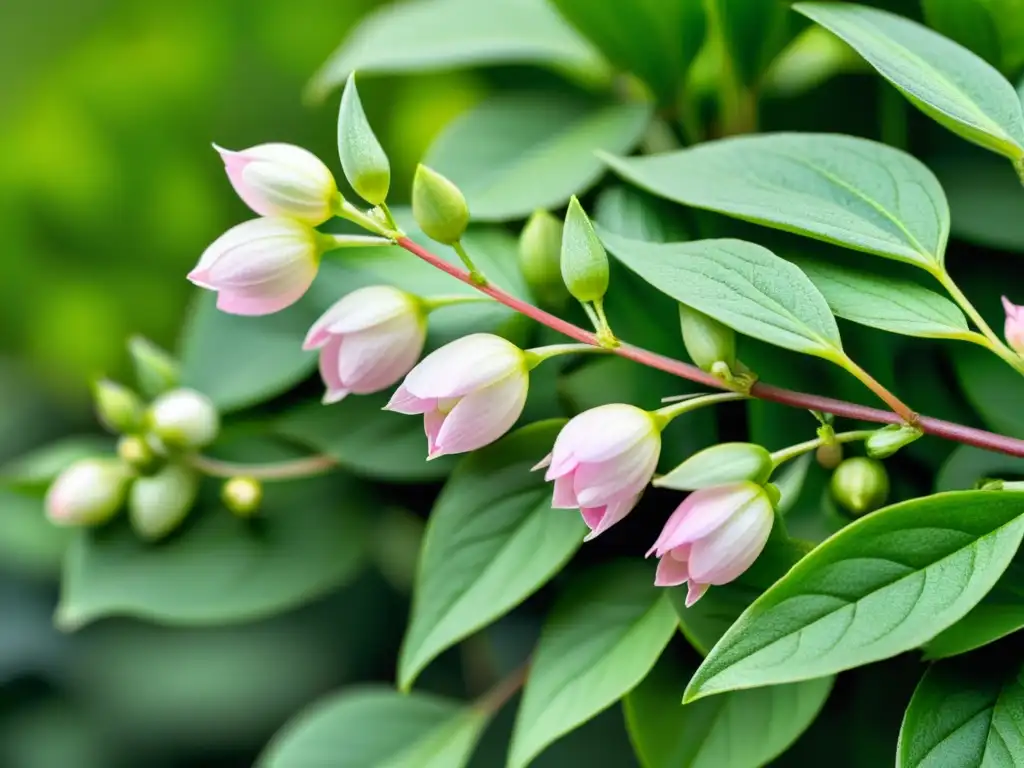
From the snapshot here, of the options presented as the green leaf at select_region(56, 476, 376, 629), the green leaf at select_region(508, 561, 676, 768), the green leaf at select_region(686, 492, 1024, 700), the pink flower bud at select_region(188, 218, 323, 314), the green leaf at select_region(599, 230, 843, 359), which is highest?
the pink flower bud at select_region(188, 218, 323, 314)

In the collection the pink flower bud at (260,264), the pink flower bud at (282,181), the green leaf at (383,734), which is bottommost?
the green leaf at (383,734)

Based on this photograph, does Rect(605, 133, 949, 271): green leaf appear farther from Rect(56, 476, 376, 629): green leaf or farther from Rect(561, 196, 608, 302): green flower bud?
Rect(56, 476, 376, 629): green leaf

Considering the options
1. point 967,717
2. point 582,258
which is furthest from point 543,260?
point 967,717

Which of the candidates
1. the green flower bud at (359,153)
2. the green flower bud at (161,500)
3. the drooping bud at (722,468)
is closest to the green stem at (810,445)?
the drooping bud at (722,468)

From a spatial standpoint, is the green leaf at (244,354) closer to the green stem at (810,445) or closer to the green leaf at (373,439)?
the green leaf at (373,439)

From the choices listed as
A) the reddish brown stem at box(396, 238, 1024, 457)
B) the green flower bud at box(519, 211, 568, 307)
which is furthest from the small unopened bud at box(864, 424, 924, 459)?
the green flower bud at box(519, 211, 568, 307)

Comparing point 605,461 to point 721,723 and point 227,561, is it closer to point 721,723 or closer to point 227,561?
point 721,723
